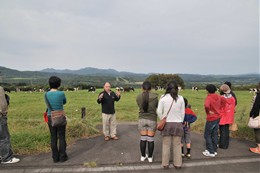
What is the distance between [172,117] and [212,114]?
1.45 meters

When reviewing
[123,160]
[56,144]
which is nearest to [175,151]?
[123,160]

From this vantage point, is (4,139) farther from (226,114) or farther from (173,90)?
(226,114)

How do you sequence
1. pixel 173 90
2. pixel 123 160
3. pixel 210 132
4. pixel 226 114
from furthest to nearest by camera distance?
pixel 226 114 < pixel 210 132 < pixel 123 160 < pixel 173 90

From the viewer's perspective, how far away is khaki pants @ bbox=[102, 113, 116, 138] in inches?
276

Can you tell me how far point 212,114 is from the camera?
567 centimetres

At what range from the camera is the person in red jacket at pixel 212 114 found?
5.60 m

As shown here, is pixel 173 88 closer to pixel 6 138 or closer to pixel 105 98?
pixel 105 98

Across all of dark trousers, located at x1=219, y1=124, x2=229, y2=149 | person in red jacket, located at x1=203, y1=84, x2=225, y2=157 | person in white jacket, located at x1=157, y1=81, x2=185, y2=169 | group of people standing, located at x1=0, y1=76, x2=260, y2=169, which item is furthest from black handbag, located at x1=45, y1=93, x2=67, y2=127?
dark trousers, located at x1=219, y1=124, x2=229, y2=149

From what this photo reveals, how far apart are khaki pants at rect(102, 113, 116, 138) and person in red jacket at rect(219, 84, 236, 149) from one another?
340 centimetres

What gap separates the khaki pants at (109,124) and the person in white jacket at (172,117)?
2.55 meters

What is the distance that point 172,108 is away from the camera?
191 inches

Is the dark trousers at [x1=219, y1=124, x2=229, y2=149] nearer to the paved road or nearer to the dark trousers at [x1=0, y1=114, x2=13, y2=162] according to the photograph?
the paved road

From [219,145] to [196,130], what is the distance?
207cm

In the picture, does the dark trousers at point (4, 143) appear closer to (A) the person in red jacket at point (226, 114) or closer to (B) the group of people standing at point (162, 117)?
(B) the group of people standing at point (162, 117)
